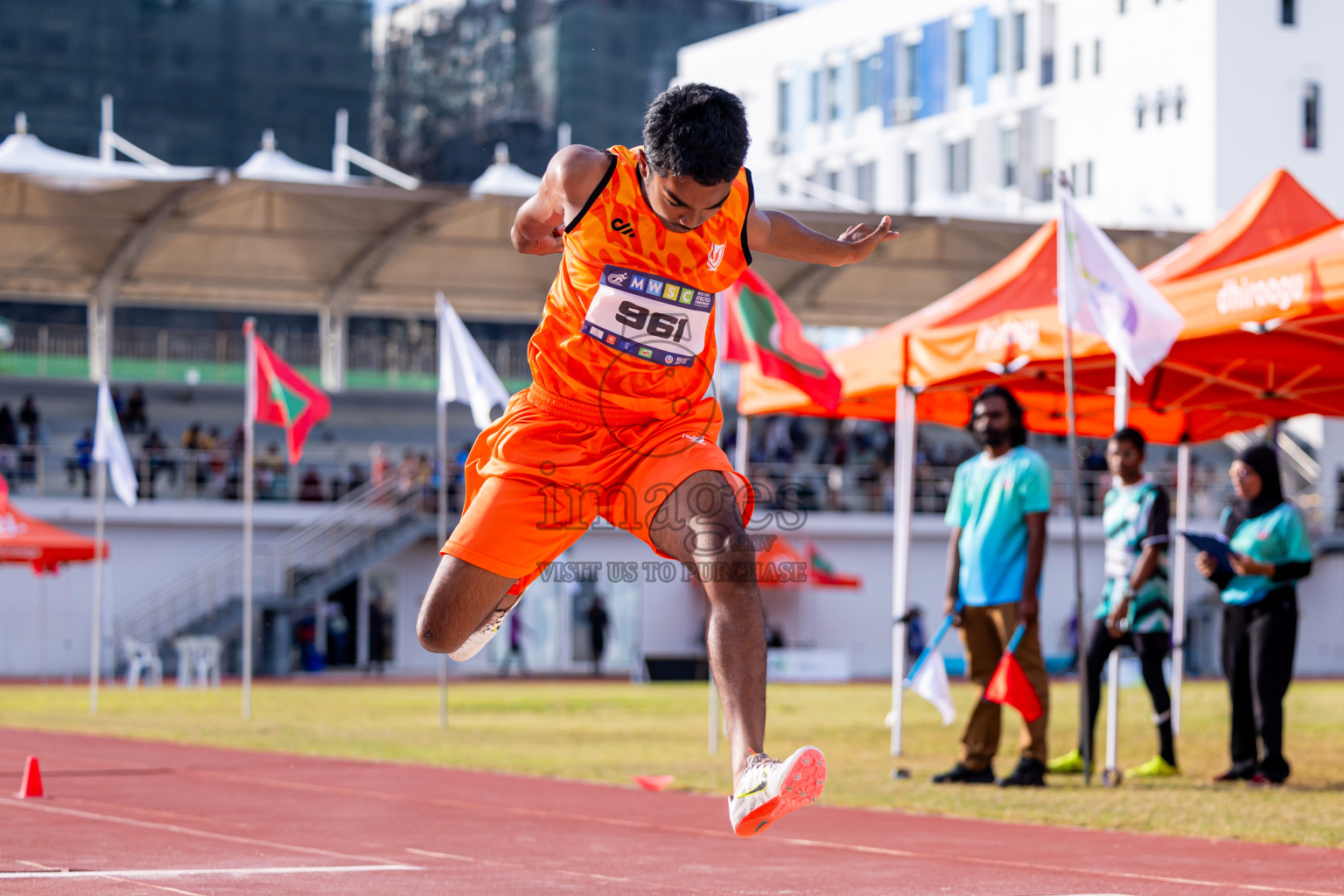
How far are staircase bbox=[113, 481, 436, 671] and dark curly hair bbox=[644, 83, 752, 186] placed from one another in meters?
28.2

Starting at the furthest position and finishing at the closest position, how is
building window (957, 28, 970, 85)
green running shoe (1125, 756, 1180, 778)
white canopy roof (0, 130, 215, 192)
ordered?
building window (957, 28, 970, 85), white canopy roof (0, 130, 215, 192), green running shoe (1125, 756, 1180, 778)

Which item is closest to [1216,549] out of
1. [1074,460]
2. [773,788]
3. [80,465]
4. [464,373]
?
[1074,460]

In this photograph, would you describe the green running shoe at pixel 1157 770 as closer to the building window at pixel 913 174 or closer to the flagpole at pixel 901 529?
the flagpole at pixel 901 529

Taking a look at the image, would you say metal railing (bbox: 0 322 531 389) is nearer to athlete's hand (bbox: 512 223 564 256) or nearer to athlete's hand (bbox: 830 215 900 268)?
athlete's hand (bbox: 830 215 900 268)

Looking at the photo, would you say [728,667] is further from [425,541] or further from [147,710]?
[425,541]

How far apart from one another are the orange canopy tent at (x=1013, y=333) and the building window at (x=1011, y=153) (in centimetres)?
4300

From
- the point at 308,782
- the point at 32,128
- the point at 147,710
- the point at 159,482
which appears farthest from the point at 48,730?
the point at 32,128

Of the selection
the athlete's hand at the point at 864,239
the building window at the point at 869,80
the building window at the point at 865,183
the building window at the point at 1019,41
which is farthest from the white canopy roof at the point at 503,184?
the building window at the point at 865,183

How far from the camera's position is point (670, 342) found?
4.86 metres

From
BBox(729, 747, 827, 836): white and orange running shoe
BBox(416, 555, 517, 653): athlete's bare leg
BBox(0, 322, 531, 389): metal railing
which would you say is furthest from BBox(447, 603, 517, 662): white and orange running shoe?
BBox(0, 322, 531, 389): metal railing

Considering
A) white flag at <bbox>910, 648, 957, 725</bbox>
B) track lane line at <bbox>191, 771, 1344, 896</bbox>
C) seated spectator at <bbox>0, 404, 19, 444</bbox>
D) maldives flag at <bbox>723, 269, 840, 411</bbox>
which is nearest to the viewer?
track lane line at <bbox>191, 771, 1344, 896</bbox>

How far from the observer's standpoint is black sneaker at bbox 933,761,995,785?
31.6 ft

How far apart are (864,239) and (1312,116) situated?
48.2 meters

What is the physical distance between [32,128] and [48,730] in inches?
1717
